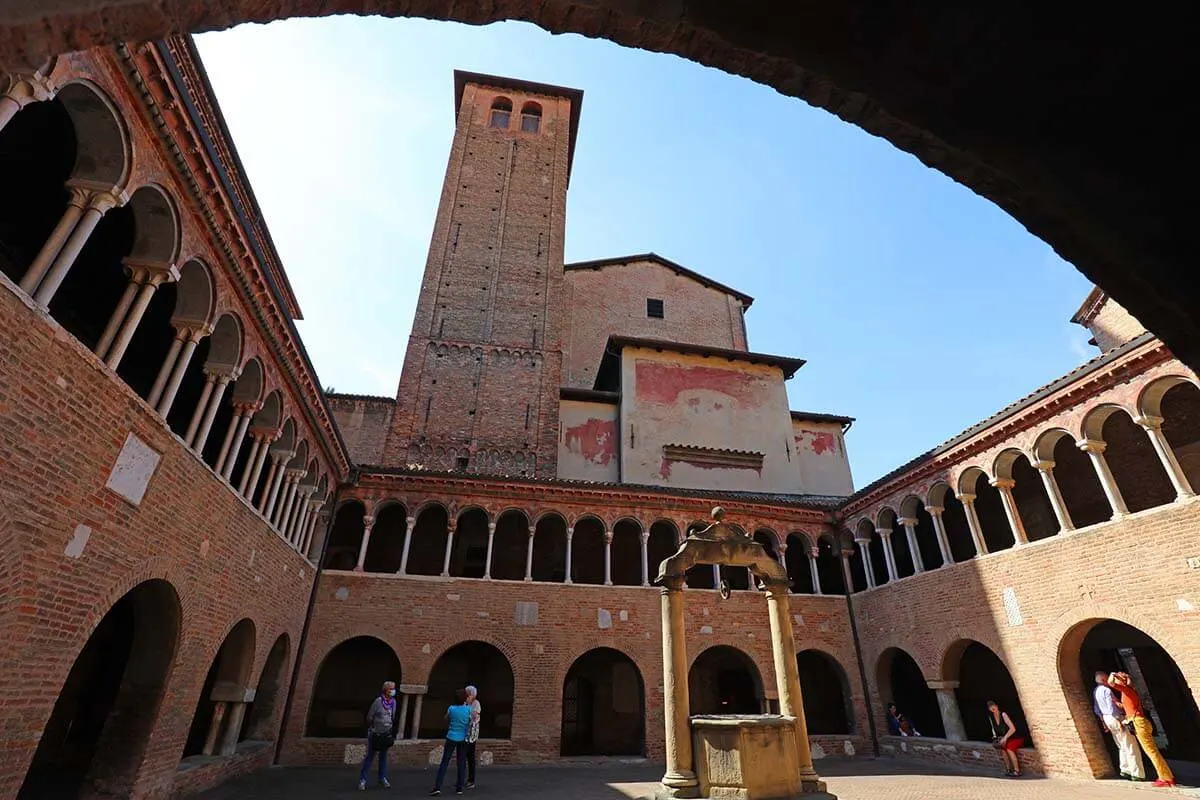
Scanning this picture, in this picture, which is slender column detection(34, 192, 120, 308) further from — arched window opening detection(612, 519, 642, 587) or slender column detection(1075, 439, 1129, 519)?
slender column detection(1075, 439, 1129, 519)

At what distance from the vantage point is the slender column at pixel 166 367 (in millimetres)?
7820

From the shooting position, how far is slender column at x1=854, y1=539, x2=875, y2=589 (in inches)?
650

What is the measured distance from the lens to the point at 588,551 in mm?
17656

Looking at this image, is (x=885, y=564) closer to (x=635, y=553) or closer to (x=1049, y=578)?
(x=1049, y=578)

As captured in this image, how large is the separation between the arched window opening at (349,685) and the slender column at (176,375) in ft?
32.1

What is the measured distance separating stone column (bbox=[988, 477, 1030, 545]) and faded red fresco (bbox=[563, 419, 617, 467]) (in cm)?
1221

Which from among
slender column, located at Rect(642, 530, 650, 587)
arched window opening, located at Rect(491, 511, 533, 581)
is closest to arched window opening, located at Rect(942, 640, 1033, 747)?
slender column, located at Rect(642, 530, 650, 587)

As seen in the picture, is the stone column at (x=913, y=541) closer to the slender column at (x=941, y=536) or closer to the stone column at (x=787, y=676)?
the slender column at (x=941, y=536)

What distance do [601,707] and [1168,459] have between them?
47.3 feet

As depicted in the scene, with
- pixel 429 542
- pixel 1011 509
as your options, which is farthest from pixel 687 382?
pixel 1011 509

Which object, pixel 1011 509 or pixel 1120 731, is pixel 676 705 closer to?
pixel 1120 731

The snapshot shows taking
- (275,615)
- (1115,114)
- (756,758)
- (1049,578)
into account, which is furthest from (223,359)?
(1049,578)

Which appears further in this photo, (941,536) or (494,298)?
(494,298)

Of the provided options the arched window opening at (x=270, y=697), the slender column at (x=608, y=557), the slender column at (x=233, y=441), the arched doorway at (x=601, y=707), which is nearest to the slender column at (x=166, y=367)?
the slender column at (x=233, y=441)
